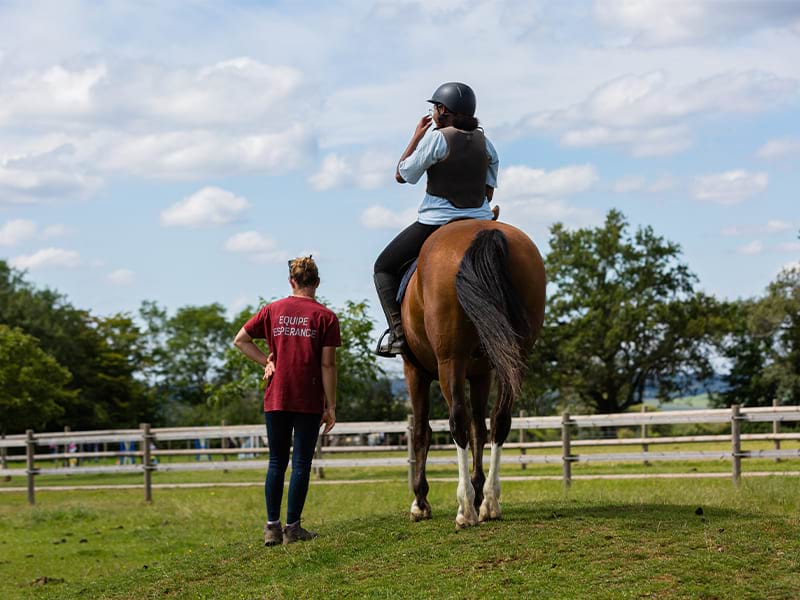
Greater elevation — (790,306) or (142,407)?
(790,306)

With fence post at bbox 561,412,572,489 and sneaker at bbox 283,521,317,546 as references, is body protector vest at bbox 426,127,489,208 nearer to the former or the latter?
sneaker at bbox 283,521,317,546

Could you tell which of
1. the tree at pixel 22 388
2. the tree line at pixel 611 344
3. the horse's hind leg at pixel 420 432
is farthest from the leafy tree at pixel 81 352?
the horse's hind leg at pixel 420 432

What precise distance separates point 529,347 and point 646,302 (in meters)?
53.9

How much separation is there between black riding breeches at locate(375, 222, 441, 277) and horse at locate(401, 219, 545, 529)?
260mm

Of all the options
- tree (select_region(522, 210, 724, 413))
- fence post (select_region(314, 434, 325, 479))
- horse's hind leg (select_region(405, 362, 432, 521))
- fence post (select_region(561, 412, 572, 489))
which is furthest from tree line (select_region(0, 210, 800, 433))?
horse's hind leg (select_region(405, 362, 432, 521))

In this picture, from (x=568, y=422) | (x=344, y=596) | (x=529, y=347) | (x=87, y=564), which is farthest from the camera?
(x=568, y=422)

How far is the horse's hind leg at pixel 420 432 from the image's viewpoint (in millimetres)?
8328

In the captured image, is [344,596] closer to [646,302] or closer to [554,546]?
[554,546]

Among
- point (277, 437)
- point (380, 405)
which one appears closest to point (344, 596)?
point (277, 437)

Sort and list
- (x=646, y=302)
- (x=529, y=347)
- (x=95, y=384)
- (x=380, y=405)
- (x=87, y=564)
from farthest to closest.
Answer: (x=95, y=384) → (x=646, y=302) → (x=380, y=405) → (x=87, y=564) → (x=529, y=347)

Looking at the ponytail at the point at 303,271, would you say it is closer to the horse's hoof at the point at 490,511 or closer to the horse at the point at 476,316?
the horse at the point at 476,316

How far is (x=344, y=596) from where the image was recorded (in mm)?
6227

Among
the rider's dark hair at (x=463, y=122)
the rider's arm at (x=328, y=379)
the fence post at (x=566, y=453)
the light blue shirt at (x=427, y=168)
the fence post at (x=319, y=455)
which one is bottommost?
the fence post at (x=319, y=455)

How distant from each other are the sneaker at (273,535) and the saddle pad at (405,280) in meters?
1.99
